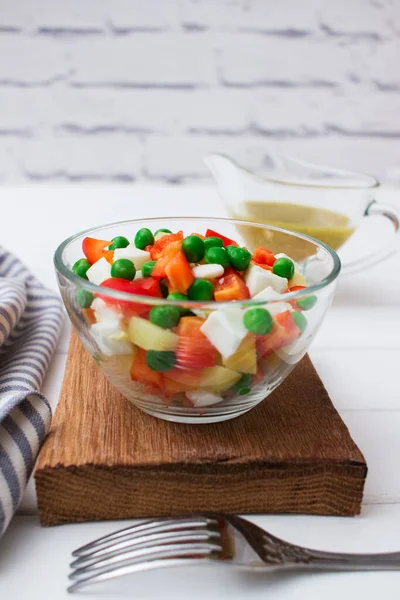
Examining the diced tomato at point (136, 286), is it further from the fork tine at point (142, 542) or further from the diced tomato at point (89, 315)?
the fork tine at point (142, 542)

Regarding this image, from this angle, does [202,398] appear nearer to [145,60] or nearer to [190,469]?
[190,469]

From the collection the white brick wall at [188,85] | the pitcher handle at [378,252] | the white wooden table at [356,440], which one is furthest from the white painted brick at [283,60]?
the pitcher handle at [378,252]

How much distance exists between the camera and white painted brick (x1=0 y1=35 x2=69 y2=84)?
3.83m

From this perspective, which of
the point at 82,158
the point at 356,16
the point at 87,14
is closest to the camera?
the point at 87,14

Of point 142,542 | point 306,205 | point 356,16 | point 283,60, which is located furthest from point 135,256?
point 356,16

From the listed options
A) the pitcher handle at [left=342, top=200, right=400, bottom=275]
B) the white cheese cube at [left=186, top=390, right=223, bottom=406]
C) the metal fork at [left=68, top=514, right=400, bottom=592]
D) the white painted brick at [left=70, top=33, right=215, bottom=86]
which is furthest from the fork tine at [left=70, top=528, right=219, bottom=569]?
the white painted brick at [left=70, top=33, right=215, bottom=86]

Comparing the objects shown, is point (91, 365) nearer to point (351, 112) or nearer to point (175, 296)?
point (175, 296)

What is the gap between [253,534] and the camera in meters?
0.90

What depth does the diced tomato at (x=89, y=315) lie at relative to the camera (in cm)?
105

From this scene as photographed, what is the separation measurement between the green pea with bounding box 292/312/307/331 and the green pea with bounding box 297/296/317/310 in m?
0.01

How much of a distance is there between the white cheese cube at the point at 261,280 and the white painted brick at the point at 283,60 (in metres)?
3.13

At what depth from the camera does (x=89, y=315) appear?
1.06m

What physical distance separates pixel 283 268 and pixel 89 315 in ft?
1.16

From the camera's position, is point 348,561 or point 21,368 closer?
point 348,561
